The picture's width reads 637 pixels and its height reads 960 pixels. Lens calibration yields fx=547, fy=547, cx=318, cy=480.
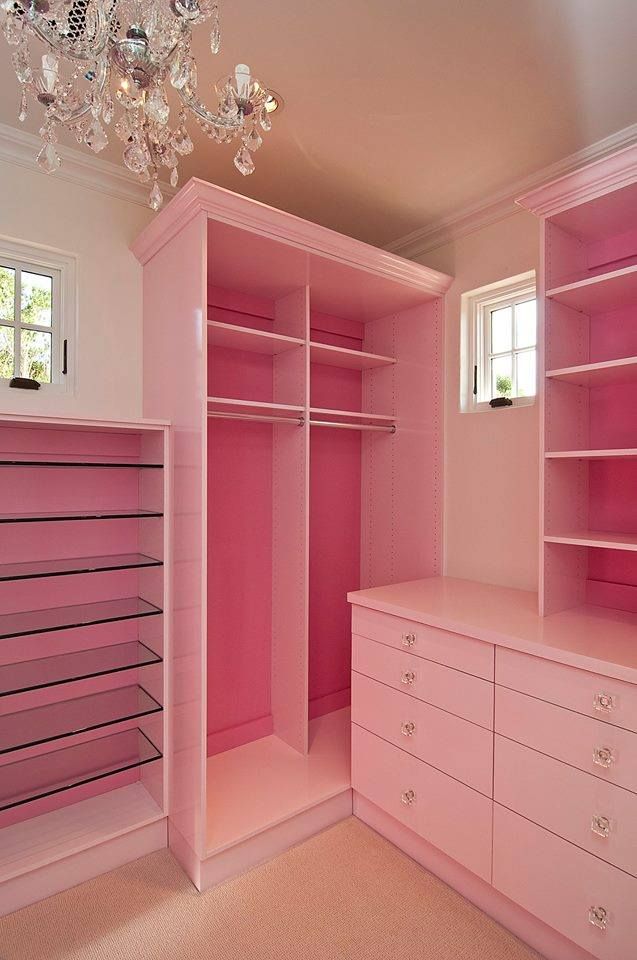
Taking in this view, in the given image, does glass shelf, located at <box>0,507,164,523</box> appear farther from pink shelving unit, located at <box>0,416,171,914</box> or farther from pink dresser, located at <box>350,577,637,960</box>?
pink dresser, located at <box>350,577,637,960</box>

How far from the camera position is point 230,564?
272 cm

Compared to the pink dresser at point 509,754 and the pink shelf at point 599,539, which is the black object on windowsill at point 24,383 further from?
the pink shelf at point 599,539

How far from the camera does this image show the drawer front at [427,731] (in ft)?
6.10

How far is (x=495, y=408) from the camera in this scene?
261 centimetres

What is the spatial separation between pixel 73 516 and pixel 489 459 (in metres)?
1.83

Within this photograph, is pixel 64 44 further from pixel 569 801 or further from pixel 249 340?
pixel 569 801

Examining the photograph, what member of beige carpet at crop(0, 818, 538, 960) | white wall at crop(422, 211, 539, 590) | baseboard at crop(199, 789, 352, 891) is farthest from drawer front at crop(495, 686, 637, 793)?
baseboard at crop(199, 789, 352, 891)

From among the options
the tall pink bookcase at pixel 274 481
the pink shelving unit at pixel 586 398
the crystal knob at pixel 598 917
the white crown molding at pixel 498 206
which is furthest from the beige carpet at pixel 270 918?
Answer: the white crown molding at pixel 498 206

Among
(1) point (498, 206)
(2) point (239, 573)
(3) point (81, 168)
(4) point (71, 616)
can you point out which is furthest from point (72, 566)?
(1) point (498, 206)

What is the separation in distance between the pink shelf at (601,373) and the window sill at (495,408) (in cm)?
33

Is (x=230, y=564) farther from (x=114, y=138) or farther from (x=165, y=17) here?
(x=165, y=17)

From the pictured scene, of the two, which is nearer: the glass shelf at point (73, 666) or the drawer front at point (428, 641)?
the drawer front at point (428, 641)

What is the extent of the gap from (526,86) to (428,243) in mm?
1084

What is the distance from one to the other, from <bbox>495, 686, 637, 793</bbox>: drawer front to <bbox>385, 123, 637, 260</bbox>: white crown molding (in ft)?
5.88
